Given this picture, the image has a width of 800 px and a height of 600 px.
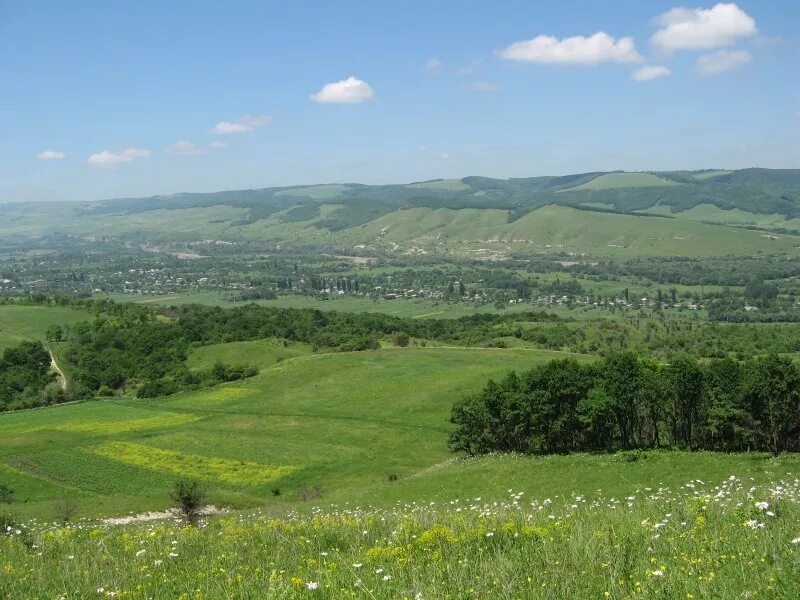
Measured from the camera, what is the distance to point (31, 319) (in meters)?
156

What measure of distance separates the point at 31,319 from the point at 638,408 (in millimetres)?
151981

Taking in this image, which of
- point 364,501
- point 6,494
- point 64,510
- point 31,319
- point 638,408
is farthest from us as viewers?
point 31,319

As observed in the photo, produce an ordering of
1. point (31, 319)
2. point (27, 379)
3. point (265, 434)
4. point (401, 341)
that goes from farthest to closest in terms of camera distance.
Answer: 1. point (31, 319)
2. point (401, 341)
3. point (27, 379)
4. point (265, 434)

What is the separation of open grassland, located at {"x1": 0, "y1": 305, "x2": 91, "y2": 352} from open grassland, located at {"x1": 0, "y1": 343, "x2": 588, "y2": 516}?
56.3m

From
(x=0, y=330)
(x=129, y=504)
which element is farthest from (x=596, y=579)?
(x=0, y=330)

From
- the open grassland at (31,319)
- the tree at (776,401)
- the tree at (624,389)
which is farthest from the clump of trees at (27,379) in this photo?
the tree at (776,401)

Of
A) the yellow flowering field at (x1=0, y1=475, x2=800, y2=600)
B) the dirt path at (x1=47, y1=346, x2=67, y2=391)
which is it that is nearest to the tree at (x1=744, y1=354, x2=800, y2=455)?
the yellow flowering field at (x1=0, y1=475, x2=800, y2=600)

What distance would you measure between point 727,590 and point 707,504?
18.3ft

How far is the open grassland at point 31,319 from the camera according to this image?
143 meters

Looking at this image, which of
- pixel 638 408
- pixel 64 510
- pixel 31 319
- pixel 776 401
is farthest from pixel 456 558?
pixel 31 319

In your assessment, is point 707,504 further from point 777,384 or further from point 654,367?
point 654,367

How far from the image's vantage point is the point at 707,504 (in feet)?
40.9

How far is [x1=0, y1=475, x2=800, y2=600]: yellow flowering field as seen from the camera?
8.08 metres

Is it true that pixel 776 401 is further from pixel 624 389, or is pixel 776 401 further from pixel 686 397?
pixel 624 389
